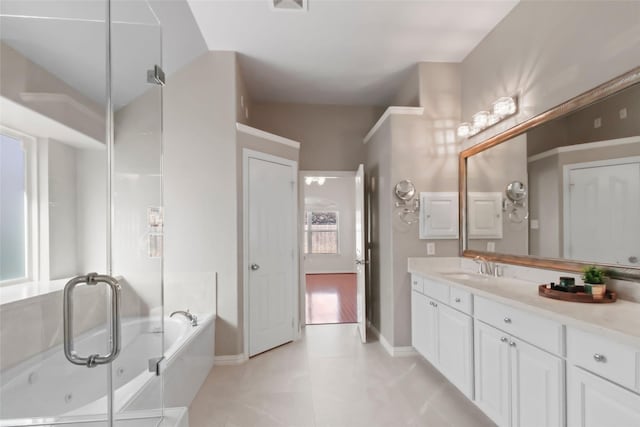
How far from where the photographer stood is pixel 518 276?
2.43 meters

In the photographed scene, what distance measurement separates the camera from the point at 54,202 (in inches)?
53.8

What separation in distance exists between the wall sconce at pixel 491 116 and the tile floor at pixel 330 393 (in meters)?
2.24

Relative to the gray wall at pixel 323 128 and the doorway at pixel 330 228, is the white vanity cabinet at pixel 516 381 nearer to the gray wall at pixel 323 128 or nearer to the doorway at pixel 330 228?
the gray wall at pixel 323 128

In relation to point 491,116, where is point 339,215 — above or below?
below

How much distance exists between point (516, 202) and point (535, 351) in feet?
4.19

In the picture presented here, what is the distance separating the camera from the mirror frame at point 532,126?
167cm

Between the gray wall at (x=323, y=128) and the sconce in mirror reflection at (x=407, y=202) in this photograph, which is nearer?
the sconce in mirror reflection at (x=407, y=202)

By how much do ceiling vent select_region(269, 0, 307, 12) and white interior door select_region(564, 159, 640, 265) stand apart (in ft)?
7.18

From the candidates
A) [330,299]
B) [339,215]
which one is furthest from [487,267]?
[339,215]

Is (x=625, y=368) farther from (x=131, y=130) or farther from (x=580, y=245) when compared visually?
(x=131, y=130)

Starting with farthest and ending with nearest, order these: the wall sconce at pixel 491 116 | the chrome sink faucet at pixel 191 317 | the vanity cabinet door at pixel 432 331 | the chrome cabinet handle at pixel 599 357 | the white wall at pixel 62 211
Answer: the chrome sink faucet at pixel 191 317, the vanity cabinet door at pixel 432 331, the wall sconce at pixel 491 116, the white wall at pixel 62 211, the chrome cabinet handle at pixel 599 357

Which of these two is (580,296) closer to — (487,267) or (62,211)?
(487,267)

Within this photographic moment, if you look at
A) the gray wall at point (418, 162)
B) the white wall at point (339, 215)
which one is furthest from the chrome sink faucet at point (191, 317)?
the white wall at point (339, 215)

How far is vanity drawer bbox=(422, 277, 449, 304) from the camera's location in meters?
2.54
